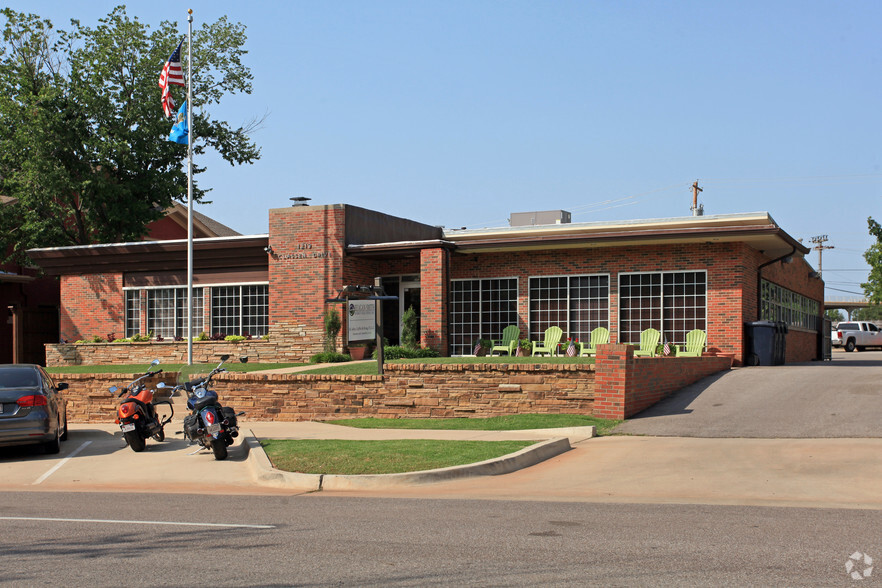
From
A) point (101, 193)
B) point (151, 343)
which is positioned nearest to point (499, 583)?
point (151, 343)

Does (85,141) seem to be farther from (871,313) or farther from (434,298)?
(871,313)

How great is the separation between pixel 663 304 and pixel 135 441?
44.6ft

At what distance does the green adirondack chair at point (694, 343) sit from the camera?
69.6 ft

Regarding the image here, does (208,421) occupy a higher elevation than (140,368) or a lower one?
lower

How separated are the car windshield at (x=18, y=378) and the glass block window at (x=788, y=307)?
695 inches

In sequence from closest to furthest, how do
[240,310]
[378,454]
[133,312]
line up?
1. [378,454]
2. [240,310]
3. [133,312]

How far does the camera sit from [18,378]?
1382 cm

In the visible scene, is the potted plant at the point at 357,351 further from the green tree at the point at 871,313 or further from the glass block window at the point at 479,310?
the green tree at the point at 871,313

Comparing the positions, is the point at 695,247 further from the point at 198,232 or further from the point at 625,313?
the point at 198,232

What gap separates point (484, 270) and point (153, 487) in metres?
14.5

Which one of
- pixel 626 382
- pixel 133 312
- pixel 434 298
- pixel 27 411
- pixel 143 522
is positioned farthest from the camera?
pixel 133 312

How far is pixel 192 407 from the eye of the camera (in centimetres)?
1282

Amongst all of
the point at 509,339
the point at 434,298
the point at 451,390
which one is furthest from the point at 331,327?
the point at 451,390

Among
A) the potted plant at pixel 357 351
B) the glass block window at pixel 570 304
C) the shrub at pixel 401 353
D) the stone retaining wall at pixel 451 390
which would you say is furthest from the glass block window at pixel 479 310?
the stone retaining wall at pixel 451 390
